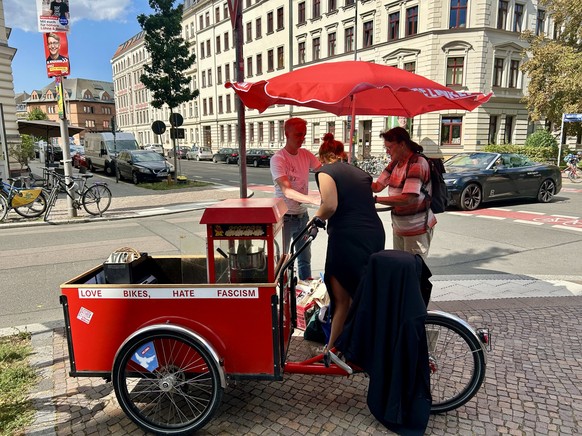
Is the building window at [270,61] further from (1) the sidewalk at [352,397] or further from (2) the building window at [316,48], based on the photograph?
(1) the sidewalk at [352,397]

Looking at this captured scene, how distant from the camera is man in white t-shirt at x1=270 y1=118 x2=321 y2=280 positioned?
4105mm

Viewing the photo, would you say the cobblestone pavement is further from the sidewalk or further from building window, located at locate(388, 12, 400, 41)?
building window, located at locate(388, 12, 400, 41)

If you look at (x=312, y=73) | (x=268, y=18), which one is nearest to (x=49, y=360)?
(x=312, y=73)

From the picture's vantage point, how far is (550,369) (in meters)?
3.48

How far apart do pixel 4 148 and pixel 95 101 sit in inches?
4347

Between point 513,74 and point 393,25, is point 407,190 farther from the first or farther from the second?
point 513,74

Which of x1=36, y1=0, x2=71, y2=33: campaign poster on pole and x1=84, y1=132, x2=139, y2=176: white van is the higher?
x1=36, y1=0, x2=71, y2=33: campaign poster on pole

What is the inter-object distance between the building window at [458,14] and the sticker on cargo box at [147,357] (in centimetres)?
3420

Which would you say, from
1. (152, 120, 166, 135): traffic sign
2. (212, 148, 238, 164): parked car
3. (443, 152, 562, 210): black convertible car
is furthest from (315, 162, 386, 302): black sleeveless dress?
(212, 148, 238, 164): parked car

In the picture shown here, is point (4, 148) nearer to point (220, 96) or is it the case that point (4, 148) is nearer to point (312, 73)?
point (312, 73)

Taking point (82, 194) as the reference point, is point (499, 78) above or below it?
above

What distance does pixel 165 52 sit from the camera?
19344 millimetres

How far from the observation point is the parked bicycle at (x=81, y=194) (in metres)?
11.1

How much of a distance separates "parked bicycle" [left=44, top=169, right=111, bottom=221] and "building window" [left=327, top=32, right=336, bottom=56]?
32.2 m
